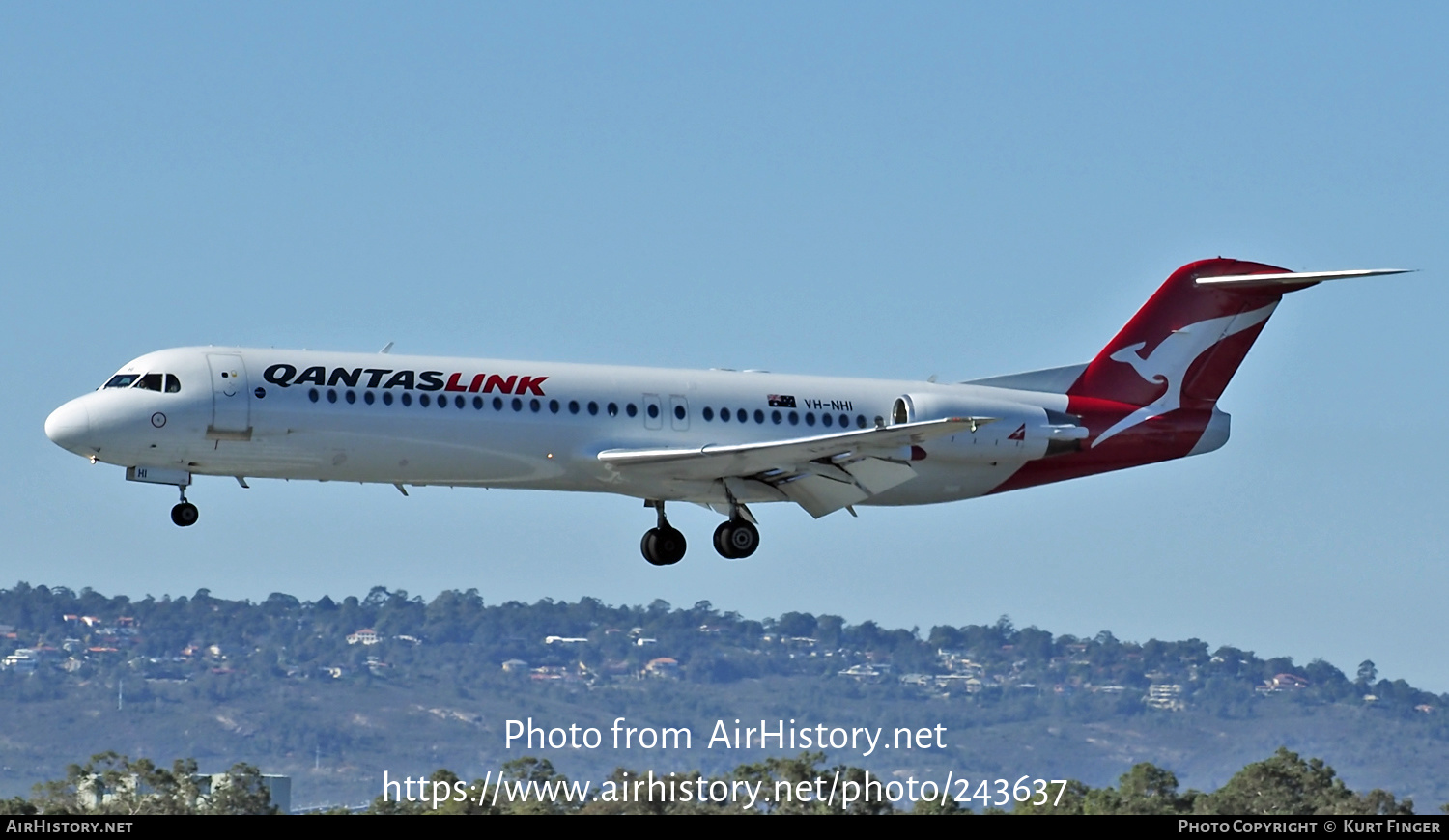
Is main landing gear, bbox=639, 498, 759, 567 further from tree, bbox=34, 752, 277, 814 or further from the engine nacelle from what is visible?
tree, bbox=34, 752, 277, 814

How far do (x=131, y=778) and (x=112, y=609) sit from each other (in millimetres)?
68283

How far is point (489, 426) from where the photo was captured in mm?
37469

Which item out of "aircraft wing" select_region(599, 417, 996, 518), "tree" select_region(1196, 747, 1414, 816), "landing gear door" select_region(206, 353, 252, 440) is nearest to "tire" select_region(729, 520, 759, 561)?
"aircraft wing" select_region(599, 417, 996, 518)

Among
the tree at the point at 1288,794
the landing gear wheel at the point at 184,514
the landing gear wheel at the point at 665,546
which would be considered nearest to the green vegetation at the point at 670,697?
the tree at the point at 1288,794

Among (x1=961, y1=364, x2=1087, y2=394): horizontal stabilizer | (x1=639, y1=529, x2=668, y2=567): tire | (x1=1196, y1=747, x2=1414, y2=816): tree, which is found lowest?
(x1=1196, y1=747, x2=1414, y2=816): tree

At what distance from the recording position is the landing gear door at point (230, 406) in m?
36.1

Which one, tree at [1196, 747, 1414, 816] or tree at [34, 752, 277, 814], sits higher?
tree at [34, 752, 277, 814]

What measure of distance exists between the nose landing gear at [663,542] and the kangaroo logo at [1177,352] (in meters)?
9.58

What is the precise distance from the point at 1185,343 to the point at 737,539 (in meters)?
10.5

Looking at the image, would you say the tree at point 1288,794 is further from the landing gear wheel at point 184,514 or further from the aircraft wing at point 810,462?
the landing gear wheel at point 184,514

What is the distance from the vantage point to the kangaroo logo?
4384 cm

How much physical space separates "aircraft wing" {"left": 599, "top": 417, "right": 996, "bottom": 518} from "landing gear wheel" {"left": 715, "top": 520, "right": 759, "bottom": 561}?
2.63 ft

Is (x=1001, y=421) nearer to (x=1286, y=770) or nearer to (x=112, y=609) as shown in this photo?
(x=1286, y=770)

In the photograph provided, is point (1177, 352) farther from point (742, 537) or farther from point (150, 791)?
point (150, 791)
